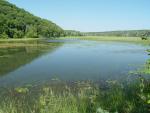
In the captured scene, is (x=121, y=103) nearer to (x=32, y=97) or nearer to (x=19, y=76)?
(x=32, y=97)

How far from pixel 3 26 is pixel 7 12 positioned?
26.0m

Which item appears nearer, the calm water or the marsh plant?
the marsh plant

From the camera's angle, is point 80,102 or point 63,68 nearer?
point 80,102

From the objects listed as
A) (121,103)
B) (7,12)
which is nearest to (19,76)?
(121,103)

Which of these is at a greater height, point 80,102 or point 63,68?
point 80,102

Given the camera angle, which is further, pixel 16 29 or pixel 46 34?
pixel 46 34

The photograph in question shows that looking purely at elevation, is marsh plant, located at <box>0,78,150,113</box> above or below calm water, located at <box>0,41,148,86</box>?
above

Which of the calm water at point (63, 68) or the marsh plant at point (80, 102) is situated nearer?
the marsh plant at point (80, 102)

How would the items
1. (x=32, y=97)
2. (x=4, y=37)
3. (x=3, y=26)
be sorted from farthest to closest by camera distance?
(x=3, y=26)
(x=4, y=37)
(x=32, y=97)

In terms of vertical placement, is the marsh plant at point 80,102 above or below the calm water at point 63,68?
above

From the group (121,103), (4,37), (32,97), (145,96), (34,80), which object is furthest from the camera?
(4,37)

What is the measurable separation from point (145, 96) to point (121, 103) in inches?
72.8

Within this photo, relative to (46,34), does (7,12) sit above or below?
above

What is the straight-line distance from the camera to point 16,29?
10450 centimetres
